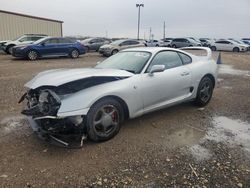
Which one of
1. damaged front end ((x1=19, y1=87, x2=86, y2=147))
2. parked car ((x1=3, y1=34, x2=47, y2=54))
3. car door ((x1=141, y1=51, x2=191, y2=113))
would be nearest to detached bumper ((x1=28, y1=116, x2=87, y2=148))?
damaged front end ((x1=19, y1=87, x2=86, y2=147))

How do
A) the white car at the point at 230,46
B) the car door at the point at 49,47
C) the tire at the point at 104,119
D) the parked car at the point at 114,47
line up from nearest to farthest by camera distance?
the tire at the point at 104,119, the car door at the point at 49,47, the parked car at the point at 114,47, the white car at the point at 230,46

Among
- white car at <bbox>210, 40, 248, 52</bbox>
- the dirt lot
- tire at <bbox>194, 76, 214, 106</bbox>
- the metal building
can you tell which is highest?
the metal building

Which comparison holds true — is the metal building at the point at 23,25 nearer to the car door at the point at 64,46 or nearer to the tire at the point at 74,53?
the car door at the point at 64,46

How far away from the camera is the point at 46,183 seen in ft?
Result: 9.29

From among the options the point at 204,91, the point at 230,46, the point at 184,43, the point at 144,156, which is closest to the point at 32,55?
the point at 204,91

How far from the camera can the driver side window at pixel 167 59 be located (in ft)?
15.3

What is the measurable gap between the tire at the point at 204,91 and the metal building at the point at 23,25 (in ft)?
79.0

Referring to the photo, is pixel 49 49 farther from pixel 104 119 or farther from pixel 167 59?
pixel 104 119

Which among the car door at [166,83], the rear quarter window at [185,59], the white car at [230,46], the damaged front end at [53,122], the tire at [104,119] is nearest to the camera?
the damaged front end at [53,122]

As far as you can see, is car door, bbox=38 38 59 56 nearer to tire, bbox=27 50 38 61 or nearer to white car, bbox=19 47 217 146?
tire, bbox=27 50 38 61

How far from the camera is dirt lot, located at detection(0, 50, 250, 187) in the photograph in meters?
2.91

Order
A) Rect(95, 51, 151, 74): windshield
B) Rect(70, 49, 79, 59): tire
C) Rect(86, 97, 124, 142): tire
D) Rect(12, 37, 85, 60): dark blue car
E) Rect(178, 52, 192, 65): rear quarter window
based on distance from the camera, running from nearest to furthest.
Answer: Rect(86, 97, 124, 142): tire → Rect(95, 51, 151, 74): windshield → Rect(178, 52, 192, 65): rear quarter window → Rect(12, 37, 85, 60): dark blue car → Rect(70, 49, 79, 59): tire

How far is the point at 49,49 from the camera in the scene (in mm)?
16219

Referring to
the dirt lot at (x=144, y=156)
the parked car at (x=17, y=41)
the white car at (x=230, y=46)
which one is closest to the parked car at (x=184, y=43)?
the white car at (x=230, y=46)
